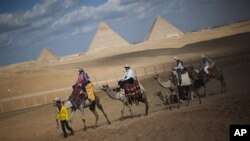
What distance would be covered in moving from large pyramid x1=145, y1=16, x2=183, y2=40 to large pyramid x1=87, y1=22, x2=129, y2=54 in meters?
10.2

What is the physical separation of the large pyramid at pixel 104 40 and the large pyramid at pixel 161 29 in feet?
33.3

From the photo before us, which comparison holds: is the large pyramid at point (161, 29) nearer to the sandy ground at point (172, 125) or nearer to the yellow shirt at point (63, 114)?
the sandy ground at point (172, 125)

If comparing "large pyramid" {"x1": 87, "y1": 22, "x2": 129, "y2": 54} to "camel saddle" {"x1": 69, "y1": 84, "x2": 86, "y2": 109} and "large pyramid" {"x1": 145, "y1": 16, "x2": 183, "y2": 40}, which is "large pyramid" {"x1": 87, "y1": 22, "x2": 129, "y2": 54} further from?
"camel saddle" {"x1": 69, "y1": 84, "x2": 86, "y2": 109}

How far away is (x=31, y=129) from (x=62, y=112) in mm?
5181

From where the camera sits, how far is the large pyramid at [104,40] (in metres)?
129

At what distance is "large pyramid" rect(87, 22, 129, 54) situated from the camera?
422 feet

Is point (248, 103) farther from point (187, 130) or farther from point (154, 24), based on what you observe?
point (154, 24)

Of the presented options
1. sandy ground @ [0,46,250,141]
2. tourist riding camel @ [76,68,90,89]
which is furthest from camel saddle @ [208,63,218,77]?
tourist riding camel @ [76,68,90,89]

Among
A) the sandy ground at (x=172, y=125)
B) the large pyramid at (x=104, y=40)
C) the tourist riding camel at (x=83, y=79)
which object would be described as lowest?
the sandy ground at (x=172, y=125)

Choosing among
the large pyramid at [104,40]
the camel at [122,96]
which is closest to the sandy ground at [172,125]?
the camel at [122,96]

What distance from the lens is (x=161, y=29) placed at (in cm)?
13325

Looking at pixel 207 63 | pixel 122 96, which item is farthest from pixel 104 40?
pixel 122 96

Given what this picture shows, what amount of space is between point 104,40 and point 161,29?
19722 mm

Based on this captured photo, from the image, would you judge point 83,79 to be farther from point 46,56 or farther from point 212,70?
point 46,56
